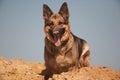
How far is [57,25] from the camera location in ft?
16.8

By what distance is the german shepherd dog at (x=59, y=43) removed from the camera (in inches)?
205

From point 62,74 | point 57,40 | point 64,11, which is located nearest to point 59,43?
point 57,40

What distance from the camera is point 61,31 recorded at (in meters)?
5.20

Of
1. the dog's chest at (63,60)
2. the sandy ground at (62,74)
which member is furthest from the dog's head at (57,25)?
the sandy ground at (62,74)

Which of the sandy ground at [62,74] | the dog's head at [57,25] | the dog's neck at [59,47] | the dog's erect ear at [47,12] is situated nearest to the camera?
the sandy ground at [62,74]

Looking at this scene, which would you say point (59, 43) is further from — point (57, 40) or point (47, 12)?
point (47, 12)

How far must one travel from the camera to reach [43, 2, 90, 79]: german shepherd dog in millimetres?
5199

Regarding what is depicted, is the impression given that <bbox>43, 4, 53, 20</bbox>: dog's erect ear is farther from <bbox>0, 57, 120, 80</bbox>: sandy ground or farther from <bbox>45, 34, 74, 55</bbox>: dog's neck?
<bbox>0, 57, 120, 80</bbox>: sandy ground

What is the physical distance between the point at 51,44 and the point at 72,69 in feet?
1.95

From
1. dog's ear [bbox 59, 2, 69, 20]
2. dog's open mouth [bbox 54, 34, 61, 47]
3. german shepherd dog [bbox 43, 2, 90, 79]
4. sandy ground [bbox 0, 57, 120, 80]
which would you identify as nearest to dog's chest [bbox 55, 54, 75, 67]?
german shepherd dog [bbox 43, 2, 90, 79]

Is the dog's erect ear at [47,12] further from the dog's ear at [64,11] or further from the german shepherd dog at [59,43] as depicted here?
the dog's ear at [64,11]

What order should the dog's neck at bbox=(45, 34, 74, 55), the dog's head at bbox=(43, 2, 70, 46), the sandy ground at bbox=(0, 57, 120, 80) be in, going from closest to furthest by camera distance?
the sandy ground at bbox=(0, 57, 120, 80), the dog's head at bbox=(43, 2, 70, 46), the dog's neck at bbox=(45, 34, 74, 55)

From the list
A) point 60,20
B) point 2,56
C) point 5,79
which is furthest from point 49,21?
point 2,56

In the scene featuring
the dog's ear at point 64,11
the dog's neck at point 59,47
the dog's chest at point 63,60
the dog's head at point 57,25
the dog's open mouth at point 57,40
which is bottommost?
the dog's chest at point 63,60
